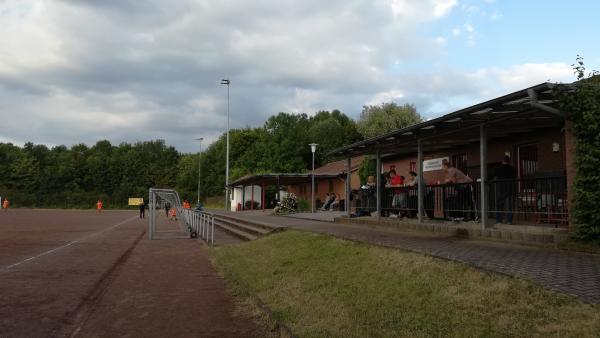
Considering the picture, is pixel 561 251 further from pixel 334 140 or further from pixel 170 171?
pixel 170 171

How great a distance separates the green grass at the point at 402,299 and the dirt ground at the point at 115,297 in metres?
0.79

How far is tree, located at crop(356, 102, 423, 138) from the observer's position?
178 feet

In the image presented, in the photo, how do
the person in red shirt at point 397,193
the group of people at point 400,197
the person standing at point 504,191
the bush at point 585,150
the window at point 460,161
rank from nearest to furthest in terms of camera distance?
the bush at point 585,150, the person standing at point 504,191, the group of people at point 400,197, the person in red shirt at point 397,193, the window at point 460,161

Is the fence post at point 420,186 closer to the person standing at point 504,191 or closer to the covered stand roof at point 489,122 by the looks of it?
the covered stand roof at point 489,122

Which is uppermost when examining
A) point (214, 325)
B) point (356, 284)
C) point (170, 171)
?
point (170, 171)

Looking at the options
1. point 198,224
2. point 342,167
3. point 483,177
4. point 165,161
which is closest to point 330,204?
point 342,167

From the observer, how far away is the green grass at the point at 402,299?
15.1 feet

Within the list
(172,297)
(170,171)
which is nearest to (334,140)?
(170,171)

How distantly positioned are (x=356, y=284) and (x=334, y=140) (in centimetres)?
6051

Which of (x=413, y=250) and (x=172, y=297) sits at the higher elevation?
(x=413, y=250)

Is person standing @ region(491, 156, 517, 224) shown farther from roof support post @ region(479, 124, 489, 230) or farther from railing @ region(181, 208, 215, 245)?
railing @ region(181, 208, 215, 245)

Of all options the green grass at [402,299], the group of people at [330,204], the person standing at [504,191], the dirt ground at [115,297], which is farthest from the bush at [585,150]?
the group of people at [330,204]

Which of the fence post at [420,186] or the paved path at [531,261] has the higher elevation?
the fence post at [420,186]

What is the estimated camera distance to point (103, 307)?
7859 mm
